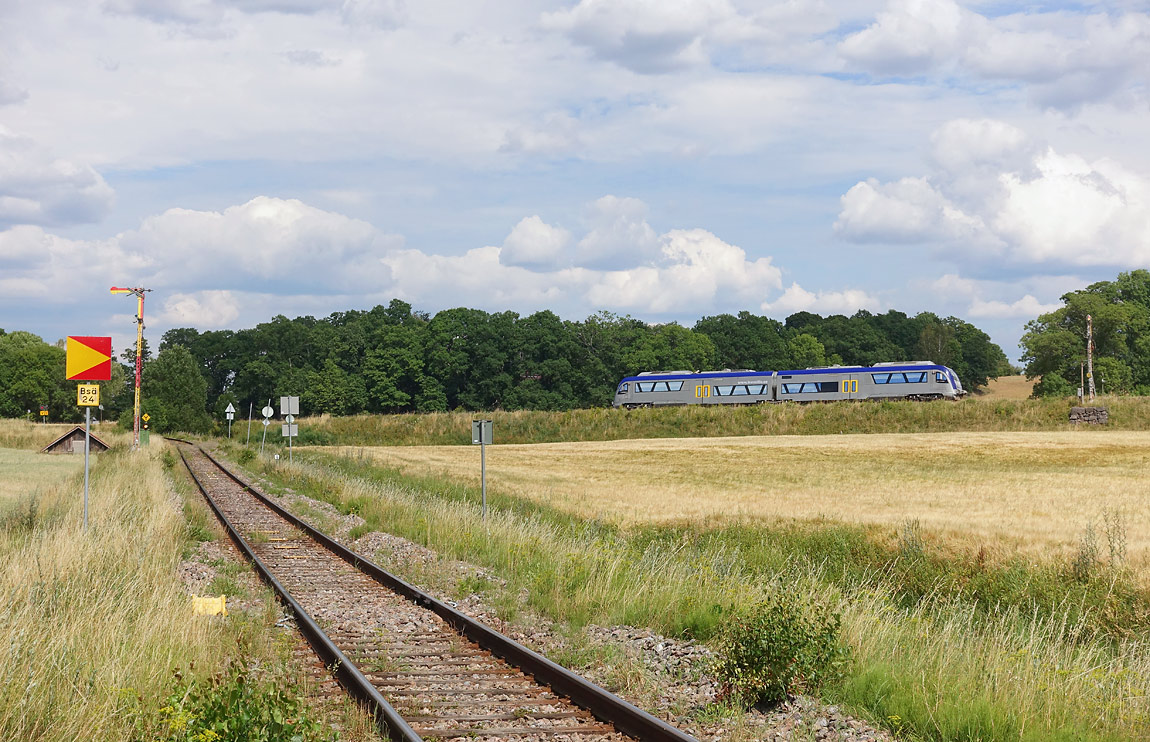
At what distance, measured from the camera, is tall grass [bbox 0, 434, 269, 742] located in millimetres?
6555

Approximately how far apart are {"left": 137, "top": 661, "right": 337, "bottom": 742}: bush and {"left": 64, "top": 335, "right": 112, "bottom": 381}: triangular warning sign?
10.2 m

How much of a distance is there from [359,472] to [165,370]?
73.3 m

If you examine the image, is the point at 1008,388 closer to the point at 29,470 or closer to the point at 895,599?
the point at 29,470

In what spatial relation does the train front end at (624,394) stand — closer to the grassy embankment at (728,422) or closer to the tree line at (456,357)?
the grassy embankment at (728,422)

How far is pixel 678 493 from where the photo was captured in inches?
1184

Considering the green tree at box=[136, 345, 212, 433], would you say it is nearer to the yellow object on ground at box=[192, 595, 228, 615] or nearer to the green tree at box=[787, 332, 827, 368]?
the green tree at box=[787, 332, 827, 368]

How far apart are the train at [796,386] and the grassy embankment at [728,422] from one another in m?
3.45

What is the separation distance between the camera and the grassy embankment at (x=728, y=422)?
62.8 metres

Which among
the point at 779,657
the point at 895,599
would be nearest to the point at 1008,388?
the point at 895,599

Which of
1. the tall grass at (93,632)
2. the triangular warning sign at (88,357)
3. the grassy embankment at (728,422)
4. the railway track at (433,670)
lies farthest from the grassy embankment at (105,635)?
the grassy embankment at (728,422)

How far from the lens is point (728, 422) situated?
228ft

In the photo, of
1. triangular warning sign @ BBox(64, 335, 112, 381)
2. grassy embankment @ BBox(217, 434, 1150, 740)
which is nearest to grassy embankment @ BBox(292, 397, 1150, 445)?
grassy embankment @ BBox(217, 434, 1150, 740)

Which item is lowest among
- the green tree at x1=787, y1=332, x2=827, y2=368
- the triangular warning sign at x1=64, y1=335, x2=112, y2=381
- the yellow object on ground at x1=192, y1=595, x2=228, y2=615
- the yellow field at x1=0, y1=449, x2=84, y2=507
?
the yellow field at x1=0, y1=449, x2=84, y2=507

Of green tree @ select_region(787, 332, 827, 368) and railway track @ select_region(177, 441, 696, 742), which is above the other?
green tree @ select_region(787, 332, 827, 368)
